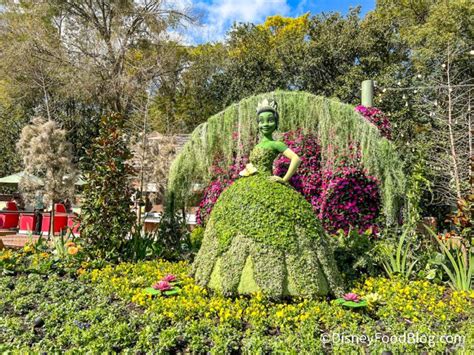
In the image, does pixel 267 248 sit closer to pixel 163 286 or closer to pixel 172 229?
pixel 163 286

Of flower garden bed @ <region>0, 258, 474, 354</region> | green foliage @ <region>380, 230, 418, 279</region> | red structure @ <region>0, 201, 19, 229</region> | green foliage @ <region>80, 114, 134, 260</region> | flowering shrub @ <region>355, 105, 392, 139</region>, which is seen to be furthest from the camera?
red structure @ <region>0, 201, 19, 229</region>

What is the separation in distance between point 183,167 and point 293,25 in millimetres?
23243

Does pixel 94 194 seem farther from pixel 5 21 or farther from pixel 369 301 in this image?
pixel 5 21

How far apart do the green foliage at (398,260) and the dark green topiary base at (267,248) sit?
1315mm

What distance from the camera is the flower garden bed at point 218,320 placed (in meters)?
3.12

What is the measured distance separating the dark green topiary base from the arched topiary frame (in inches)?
69.3

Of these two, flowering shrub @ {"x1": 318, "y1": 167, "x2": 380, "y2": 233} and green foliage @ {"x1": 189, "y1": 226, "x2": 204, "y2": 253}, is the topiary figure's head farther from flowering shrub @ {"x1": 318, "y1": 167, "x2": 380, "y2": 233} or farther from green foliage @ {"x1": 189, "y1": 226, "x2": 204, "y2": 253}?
green foliage @ {"x1": 189, "y1": 226, "x2": 204, "y2": 253}

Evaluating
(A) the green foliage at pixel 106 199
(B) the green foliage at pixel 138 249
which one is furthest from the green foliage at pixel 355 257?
(A) the green foliage at pixel 106 199

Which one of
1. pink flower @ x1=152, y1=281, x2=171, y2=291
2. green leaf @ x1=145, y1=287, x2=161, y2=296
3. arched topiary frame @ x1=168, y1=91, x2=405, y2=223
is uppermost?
arched topiary frame @ x1=168, y1=91, x2=405, y2=223

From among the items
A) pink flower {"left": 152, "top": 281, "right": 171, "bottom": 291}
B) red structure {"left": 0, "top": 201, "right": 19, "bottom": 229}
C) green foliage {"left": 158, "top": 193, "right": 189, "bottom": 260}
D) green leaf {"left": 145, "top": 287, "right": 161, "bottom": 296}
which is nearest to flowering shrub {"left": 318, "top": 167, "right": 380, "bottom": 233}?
green foliage {"left": 158, "top": 193, "right": 189, "bottom": 260}

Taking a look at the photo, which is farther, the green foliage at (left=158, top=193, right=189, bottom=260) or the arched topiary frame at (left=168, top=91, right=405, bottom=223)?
the green foliage at (left=158, top=193, right=189, bottom=260)

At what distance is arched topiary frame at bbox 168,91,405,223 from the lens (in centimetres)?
561

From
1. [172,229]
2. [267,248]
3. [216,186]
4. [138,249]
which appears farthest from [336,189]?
[138,249]

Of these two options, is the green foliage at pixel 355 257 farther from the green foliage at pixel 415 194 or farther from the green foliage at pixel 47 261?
the green foliage at pixel 47 261
